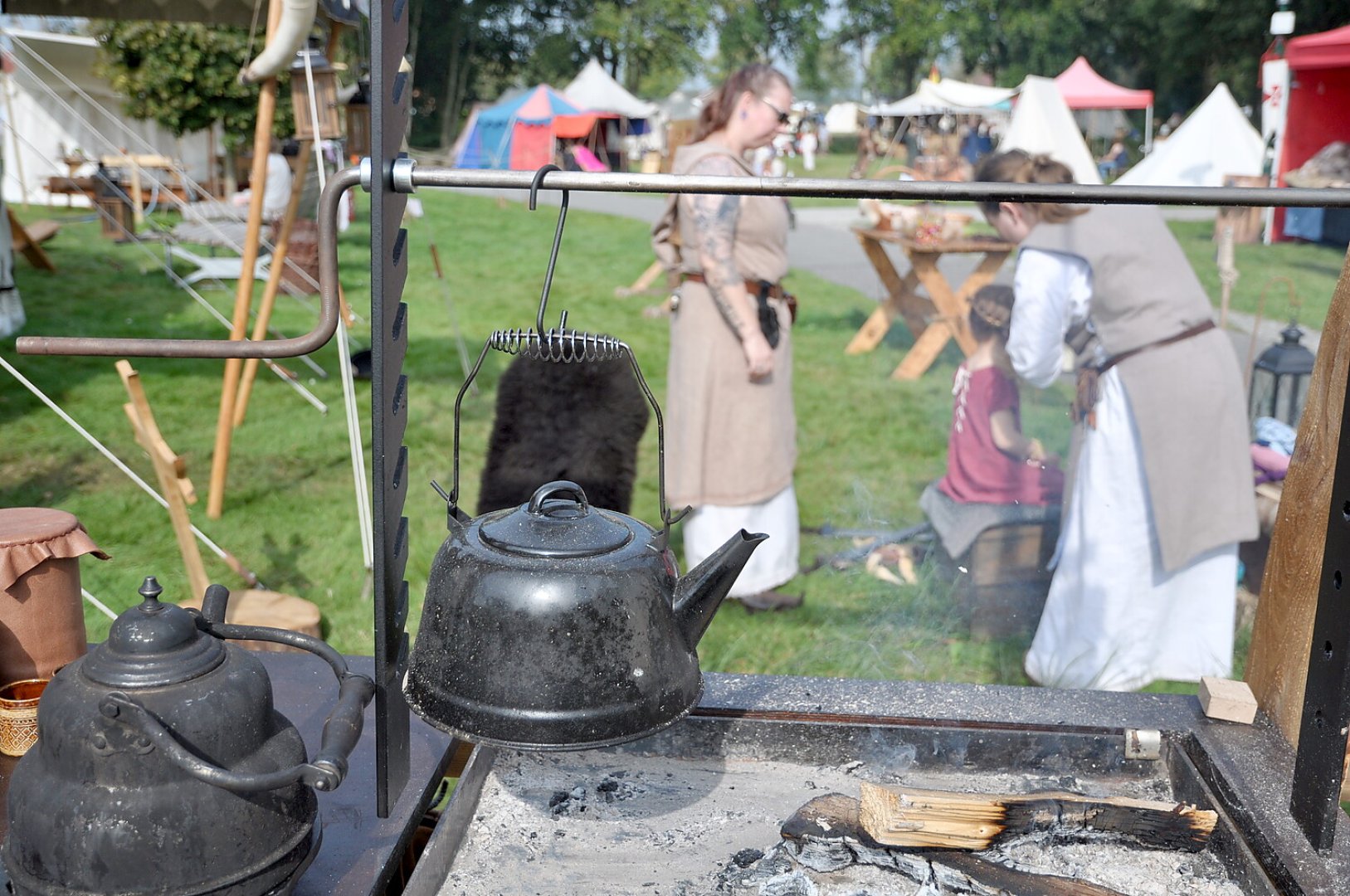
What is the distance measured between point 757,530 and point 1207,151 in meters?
13.7

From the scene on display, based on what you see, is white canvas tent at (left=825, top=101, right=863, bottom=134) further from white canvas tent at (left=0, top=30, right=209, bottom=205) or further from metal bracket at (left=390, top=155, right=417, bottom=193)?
metal bracket at (left=390, top=155, right=417, bottom=193)

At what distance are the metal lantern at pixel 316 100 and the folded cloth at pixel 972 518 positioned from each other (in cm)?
288

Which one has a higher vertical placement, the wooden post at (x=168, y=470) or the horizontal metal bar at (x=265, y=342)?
the horizontal metal bar at (x=265, y=342)

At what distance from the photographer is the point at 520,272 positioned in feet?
40.1

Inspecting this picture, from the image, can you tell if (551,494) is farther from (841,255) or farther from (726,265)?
(841,255)

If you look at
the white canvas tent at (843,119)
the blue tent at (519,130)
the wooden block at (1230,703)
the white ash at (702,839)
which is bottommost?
the white ash at (702,839)

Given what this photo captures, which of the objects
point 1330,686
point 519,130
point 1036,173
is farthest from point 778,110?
point 519,130

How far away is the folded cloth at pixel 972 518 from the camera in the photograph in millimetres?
3865

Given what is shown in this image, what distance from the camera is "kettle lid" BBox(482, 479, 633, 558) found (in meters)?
1.36

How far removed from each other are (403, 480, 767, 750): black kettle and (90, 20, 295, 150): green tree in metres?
16.9

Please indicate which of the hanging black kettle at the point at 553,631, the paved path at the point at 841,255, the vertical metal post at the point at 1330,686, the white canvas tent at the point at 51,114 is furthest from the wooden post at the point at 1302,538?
the white canvas tent at the point at 51,114

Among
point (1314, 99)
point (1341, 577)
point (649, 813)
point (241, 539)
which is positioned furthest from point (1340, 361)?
point (1314, 99)

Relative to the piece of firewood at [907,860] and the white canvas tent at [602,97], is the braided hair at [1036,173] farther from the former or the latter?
the white canvas tent at [602,97]

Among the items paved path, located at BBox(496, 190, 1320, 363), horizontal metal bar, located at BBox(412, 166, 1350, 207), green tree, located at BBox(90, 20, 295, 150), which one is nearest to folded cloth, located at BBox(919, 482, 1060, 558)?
paved path, located at BBox(496, 190, 1320, 363)
